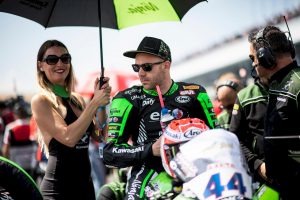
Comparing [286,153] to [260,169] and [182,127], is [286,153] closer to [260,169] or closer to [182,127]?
[260,169]

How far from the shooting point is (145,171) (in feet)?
11.6

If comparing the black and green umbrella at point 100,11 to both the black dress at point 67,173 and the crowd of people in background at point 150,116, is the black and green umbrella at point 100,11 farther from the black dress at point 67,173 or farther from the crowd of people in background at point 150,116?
the black dress at point 67,173

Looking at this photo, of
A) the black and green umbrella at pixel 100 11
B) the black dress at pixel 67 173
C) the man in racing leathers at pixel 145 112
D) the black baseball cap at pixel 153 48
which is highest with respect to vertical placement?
the black and green umbrella at pixel 100 11

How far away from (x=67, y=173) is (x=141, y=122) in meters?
0.82

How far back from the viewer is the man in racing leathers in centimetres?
350

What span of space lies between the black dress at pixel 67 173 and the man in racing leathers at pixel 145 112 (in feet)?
1.72

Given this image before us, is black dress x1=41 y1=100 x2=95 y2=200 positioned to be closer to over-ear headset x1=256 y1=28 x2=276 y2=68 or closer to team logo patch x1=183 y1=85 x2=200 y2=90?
team logo patch x1=183 y1=85 x2=200 y2=90

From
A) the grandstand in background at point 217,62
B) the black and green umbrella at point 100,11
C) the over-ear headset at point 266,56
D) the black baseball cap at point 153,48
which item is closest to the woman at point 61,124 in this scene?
the black and green umbrella at point 100,11

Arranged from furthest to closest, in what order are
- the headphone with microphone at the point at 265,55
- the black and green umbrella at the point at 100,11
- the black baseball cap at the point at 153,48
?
the black and green umbrella at the point at 100,11 → the black baseball cap at the point at 153,48 → the headphone with microphone at the point at 265,55

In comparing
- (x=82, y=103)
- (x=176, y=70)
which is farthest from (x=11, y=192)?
(x=176, y=70)

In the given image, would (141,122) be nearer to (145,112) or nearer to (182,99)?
(145,112)

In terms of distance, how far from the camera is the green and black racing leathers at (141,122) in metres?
3.49

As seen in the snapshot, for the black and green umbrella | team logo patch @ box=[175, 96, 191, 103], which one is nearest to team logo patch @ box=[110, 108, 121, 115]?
team logo patch @ box=[175, 96, 191, 103]

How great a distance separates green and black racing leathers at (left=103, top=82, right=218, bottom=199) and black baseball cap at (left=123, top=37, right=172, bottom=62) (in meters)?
0.27
